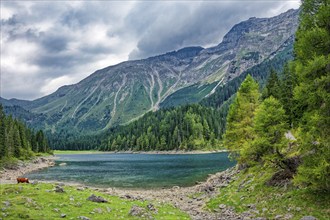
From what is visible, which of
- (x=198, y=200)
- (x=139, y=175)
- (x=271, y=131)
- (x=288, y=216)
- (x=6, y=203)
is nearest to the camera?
(x=288, y=216)

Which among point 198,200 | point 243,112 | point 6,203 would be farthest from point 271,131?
point 6,203

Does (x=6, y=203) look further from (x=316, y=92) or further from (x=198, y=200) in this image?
(x=316, y=92)

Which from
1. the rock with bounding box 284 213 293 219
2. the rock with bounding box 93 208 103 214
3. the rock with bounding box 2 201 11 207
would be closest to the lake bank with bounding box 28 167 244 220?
the rock with bounding box 284 213 293 219

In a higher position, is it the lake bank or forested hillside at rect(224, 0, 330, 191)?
forested hillside at rect(224, 0, 330, 191)

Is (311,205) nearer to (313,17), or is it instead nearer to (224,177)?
(313,17)

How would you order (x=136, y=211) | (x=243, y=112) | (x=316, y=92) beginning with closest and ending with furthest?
(x=316, y=92) < (x=136, y=211) < (x=243, y=112)

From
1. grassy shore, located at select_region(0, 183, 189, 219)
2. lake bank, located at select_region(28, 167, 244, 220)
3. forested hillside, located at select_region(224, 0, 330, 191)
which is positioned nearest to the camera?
forested hillside, located at select_region(224, 0, 330, 191)

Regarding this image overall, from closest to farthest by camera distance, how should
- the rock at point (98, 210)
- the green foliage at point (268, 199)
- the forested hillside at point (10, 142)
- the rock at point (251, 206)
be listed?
1. the green foliage at point (268, 199)
2. the rock at point (98, 210)
3. the rock at point (251, 206)
4. the forested hillside at point (10, 142)

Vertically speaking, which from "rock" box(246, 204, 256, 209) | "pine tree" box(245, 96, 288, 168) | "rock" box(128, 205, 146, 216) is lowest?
"rock" box(246, 204, 256, 209)

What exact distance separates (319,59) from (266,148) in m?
13.1

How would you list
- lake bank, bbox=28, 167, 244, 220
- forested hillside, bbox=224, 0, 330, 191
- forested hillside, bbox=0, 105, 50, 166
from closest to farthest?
1. forested hillside, bbox=224, 0, 330, 191
2. lake bank, bbox=28, 167, 244, 220
3. forested hillside, bbox=0, 105, 50, 166

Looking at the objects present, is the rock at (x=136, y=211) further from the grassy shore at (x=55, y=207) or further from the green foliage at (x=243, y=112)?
the green foliage at (x=243, y=112)

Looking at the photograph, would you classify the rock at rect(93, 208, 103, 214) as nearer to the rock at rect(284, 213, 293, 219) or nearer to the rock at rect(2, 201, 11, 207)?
the rock at rect(2, 201, 11, 207)

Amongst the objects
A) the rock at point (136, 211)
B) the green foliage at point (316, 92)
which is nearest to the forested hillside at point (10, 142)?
the rock at point (136, 211)
